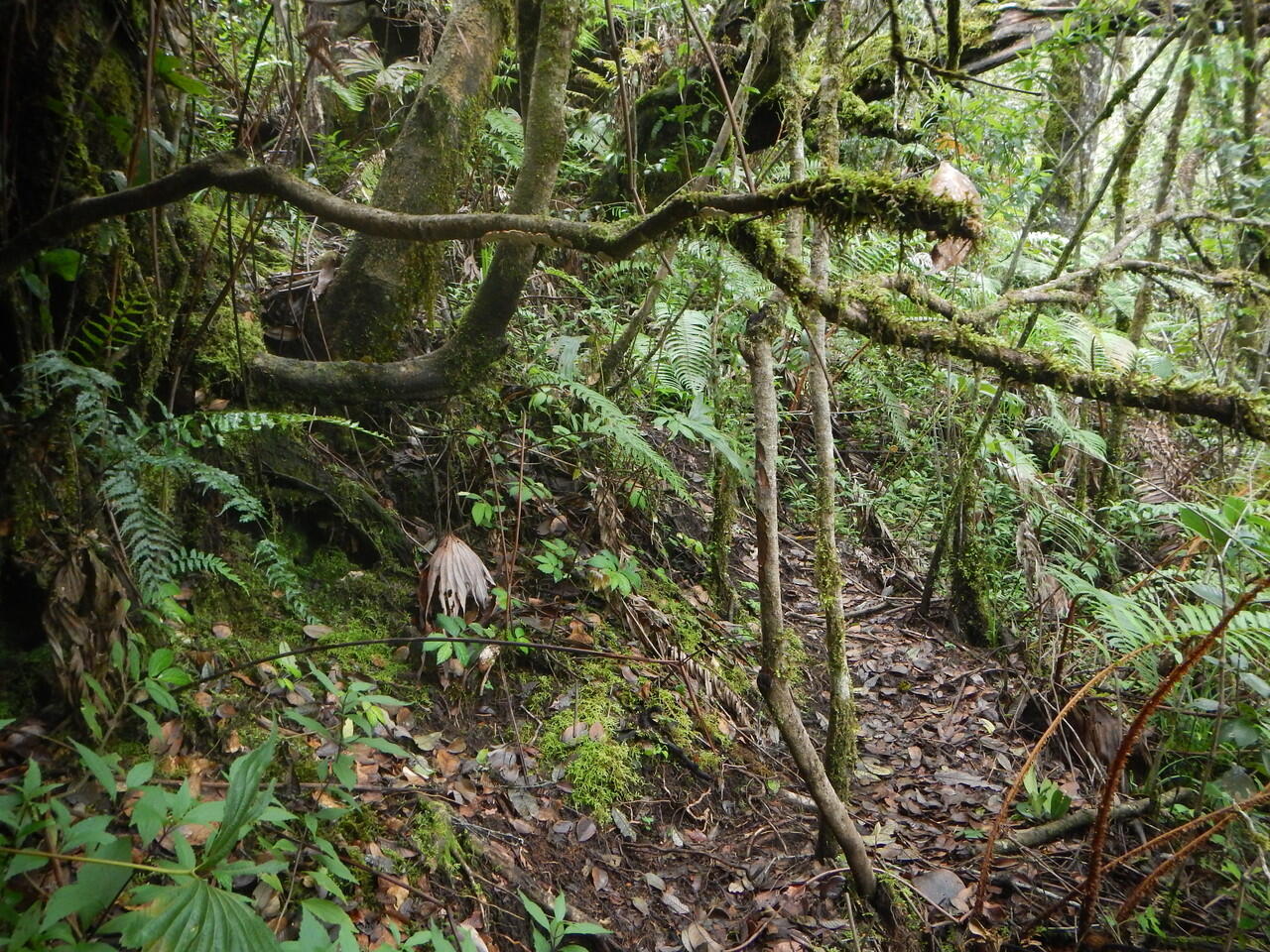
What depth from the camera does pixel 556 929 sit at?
7.44ft

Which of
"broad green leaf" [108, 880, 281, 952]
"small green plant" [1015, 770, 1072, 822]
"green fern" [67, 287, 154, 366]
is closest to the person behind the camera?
"broad green leaf" [108, 880, 281, 952]

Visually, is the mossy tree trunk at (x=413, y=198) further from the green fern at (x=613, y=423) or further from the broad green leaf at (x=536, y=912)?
the broad green leaf at (x=536, y=912)

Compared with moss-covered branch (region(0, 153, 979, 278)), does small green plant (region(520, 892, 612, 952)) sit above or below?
below

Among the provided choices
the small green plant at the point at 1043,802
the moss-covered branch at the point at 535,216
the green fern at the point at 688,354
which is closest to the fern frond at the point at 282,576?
the moss-covered branch at the point at 535,216

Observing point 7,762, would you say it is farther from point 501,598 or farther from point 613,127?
point 613,127

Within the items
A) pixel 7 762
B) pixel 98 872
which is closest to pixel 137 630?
pixel 7 762

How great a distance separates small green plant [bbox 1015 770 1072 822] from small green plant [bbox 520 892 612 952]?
7.07 feet

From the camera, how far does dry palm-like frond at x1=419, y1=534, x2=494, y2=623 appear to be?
323 centimetres

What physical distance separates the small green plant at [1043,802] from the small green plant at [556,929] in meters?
2.16

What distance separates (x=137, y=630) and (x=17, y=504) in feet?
1.58

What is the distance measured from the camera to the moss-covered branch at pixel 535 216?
161cm

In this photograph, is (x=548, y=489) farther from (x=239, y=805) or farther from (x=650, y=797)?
(x=239, y=805)

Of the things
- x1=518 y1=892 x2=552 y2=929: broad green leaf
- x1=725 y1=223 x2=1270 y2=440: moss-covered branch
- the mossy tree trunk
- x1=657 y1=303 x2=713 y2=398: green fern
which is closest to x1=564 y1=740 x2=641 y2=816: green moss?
x1=518 y1=892 x2=552 y2=929: broad green leaf

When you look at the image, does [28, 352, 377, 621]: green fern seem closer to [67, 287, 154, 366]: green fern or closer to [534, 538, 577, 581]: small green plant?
[67, 287, 154, 366]: green fern
